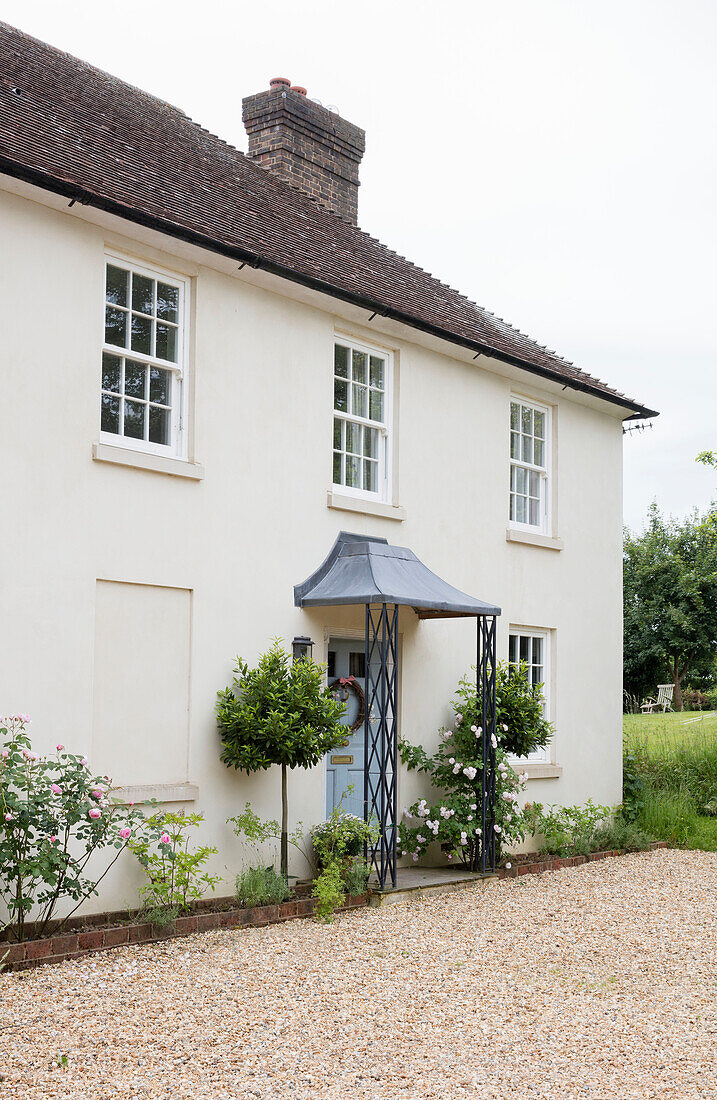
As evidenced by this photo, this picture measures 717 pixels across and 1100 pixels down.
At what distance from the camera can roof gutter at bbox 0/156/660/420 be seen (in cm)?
838

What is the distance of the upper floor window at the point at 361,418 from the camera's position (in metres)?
11.8

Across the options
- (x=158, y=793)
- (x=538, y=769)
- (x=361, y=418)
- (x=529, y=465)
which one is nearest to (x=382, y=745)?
(x=158, y=793)

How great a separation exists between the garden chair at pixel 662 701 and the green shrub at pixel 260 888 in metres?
33.5

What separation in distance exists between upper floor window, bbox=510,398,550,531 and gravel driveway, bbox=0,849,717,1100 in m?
5.96

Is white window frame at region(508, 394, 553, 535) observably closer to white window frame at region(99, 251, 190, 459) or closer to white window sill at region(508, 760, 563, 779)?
white window sill at region(508, 760, 563, 779)

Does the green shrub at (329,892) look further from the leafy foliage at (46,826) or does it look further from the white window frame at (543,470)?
the white window frame at (543,470)

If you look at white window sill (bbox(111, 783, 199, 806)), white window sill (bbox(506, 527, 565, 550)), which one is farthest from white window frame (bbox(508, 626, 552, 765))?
white window sill (bbox(111, 783, 199, 806))

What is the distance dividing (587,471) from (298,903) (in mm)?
8125

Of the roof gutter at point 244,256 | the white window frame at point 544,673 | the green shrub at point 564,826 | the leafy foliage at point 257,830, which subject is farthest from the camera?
the white window frame at point 544,673

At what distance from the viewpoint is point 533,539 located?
14094mm

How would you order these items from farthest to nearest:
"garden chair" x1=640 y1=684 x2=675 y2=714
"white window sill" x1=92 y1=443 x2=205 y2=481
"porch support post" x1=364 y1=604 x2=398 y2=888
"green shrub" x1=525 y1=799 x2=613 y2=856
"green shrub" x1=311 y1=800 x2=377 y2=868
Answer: "garden chair" x1=640 y1=684 x2=675 y2=714 < "green shrub" x1=525 y1=799 x2=613 y2=856 < "porch support post" x1=364 y1=604 x2=398 y2=888 < "green shrub" x1=311 y1=800 x2=377 y2=868 < "white window sill" x1=92 y1=443 x2=205 y2=481

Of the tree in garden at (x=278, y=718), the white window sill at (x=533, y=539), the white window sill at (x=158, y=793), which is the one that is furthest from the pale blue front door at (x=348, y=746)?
the white window sill at (x=533, y=539)

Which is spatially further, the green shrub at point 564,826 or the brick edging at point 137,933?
the green shrub at point 564,826

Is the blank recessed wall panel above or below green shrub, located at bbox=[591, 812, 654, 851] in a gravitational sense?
above
